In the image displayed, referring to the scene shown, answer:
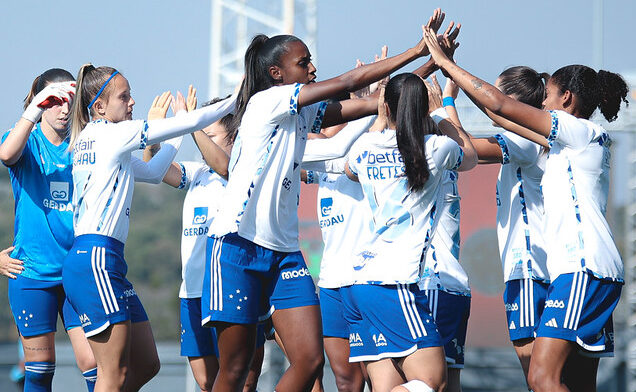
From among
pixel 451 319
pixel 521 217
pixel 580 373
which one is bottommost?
pixel 580 373

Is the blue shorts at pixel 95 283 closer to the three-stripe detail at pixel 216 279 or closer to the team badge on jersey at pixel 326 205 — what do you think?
the three-stripe detail at pixel 216 279

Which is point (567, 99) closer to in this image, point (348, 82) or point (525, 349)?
point (348, 82)

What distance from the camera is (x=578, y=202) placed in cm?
459

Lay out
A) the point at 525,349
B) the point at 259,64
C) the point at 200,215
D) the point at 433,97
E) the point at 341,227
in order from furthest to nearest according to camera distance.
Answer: the point at 200,215, the point at 341,227, the point at 525,349, the point at 433,97, the point at 259,64

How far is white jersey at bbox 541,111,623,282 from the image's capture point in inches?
178

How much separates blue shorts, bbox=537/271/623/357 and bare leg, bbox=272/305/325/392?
3.74ft

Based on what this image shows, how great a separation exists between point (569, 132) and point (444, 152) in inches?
26.6

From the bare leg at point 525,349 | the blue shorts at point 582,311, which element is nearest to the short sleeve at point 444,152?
the blue shorts at point 582,311

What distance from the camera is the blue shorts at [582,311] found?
443cm

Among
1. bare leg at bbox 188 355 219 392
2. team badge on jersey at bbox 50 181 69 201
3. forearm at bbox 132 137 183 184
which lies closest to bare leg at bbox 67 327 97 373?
team badge on jersey at bbox 50 181 69 201

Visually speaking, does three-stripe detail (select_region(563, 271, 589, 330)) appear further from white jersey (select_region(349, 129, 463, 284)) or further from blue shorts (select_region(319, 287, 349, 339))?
blue shorts (select_region(319, 287, 349, 339))

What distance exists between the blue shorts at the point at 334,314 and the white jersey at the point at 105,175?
1.60 metres

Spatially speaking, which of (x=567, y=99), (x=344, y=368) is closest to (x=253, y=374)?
(x=344, y=368)

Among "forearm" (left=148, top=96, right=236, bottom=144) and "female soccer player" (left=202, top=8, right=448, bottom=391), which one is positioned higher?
"forearm" (left=148, top=96, right=236, bottom=144)
